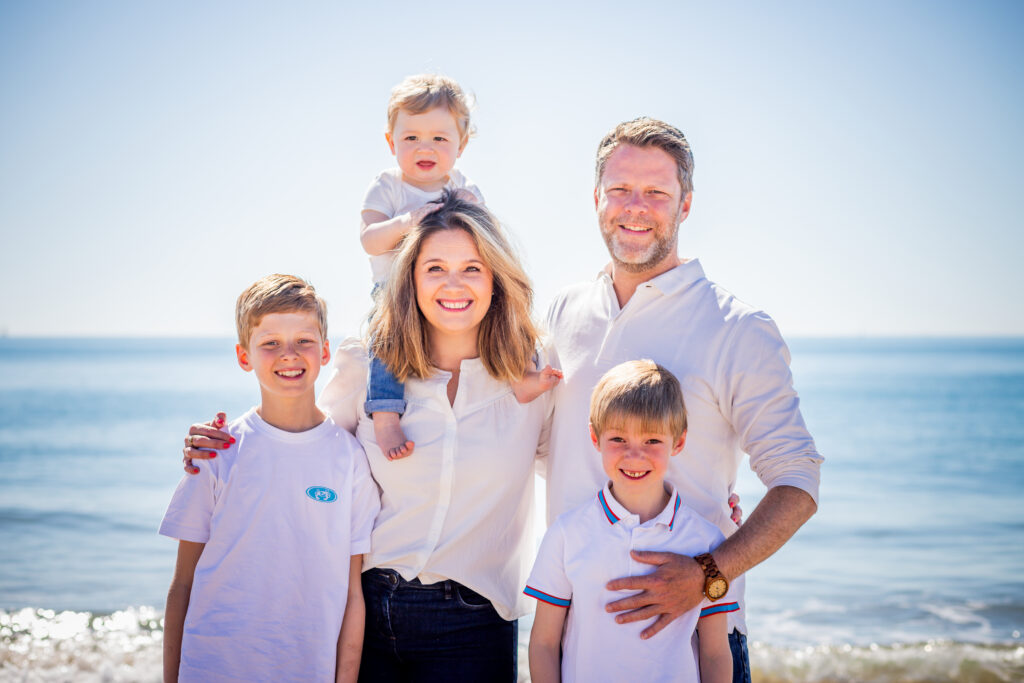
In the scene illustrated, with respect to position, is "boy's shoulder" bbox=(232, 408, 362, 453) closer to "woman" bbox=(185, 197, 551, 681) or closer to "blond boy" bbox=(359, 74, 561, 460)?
"woman" bbox=(185, 197, 551, 681)

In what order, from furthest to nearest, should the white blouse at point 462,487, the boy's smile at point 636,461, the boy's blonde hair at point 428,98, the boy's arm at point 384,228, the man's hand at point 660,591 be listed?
the boy's blonde hair at point 428,98 < the boy's arm at point 384,228 < the white blouse at point 462,487 < the boy's smile at point 636,461 < the man's hand at point 660,591

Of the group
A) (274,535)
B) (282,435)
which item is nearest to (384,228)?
(282,435)

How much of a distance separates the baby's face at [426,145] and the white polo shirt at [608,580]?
2139 mm

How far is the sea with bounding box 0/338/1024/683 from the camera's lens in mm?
6883

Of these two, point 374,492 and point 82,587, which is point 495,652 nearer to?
point 374,492

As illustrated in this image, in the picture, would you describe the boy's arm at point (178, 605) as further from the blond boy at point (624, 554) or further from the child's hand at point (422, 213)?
the child's hand at point (422, 213)

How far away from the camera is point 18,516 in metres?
12.4

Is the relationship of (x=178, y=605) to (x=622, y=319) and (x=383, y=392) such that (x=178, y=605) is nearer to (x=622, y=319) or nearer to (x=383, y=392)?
(x=383, y=392)

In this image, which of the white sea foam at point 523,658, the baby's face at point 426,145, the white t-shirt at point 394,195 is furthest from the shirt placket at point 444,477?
the white sea foam at point 523,658

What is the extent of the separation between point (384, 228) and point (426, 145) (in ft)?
1.95

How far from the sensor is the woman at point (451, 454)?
2.93 metres

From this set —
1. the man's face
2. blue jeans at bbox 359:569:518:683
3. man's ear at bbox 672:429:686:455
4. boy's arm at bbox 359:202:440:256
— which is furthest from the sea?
the man's face

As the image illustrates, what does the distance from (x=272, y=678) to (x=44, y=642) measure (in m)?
5.71

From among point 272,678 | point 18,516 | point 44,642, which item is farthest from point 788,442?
point 18,516
